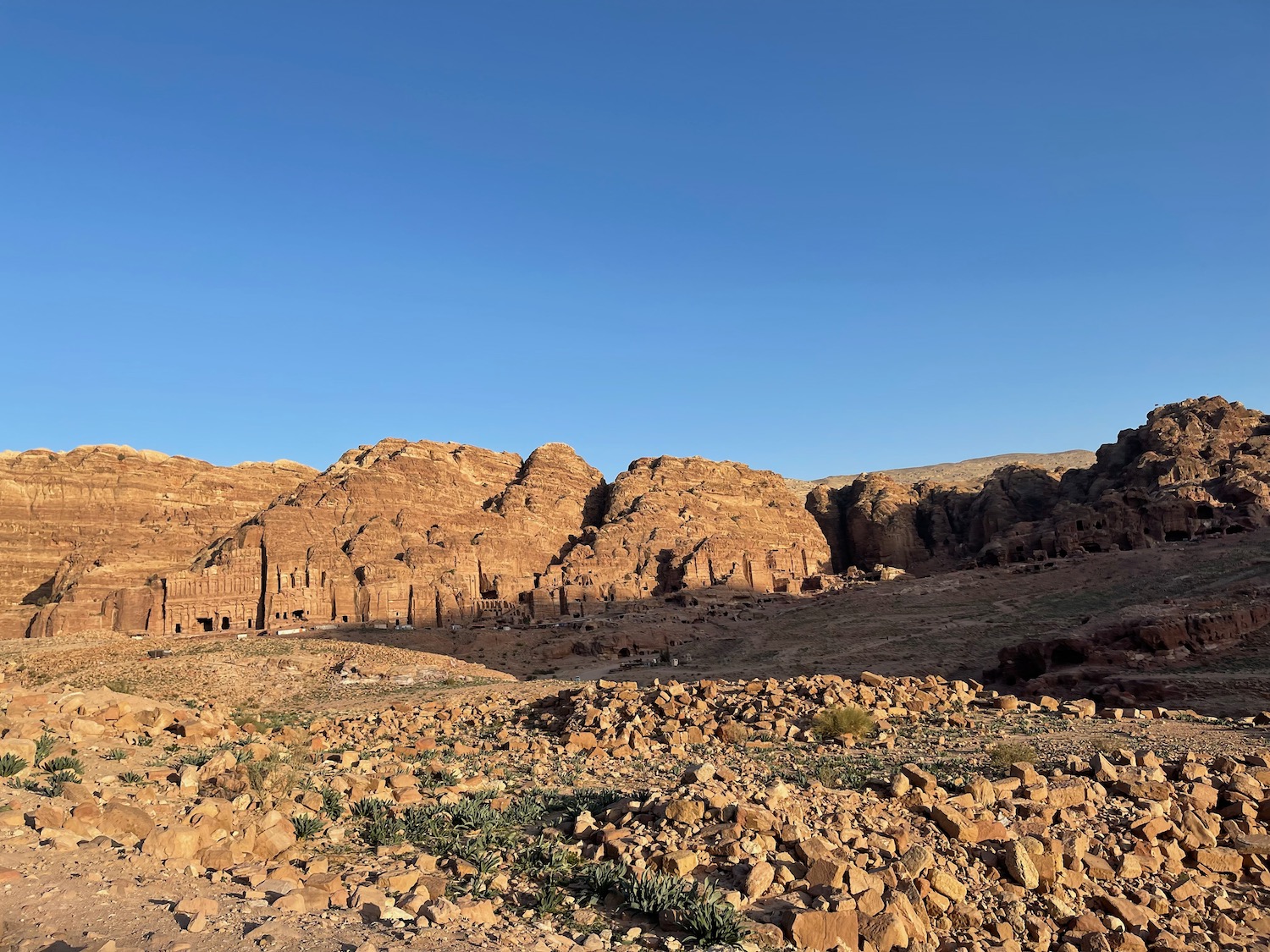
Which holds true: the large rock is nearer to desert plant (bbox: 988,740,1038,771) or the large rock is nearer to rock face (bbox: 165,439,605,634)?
desert plant (bbox: 988,740,1038,771)

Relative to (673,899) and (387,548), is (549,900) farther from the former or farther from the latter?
(387,548)

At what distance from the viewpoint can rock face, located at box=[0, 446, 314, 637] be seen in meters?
46.6

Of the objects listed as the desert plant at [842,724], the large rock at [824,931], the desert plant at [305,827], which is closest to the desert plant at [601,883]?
the large rock at [824,931]

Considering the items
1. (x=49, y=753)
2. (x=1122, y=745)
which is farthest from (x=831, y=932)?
(x=49, y=753)

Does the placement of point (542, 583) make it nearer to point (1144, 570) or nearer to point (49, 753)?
point (1144, 570)

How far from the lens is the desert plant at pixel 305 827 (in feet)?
24.5

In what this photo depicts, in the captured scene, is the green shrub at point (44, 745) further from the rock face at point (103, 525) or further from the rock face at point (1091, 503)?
the rock face at point (1091, 503)

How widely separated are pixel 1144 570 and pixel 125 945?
47.5 m

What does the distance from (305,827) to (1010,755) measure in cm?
873

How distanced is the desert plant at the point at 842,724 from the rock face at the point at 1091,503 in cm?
4649

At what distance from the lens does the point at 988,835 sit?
7422 mm

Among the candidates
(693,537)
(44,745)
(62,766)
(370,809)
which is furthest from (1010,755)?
(693,537)

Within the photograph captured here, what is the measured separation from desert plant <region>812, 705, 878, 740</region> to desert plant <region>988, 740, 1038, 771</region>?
206cm

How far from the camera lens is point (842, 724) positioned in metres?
12.7
